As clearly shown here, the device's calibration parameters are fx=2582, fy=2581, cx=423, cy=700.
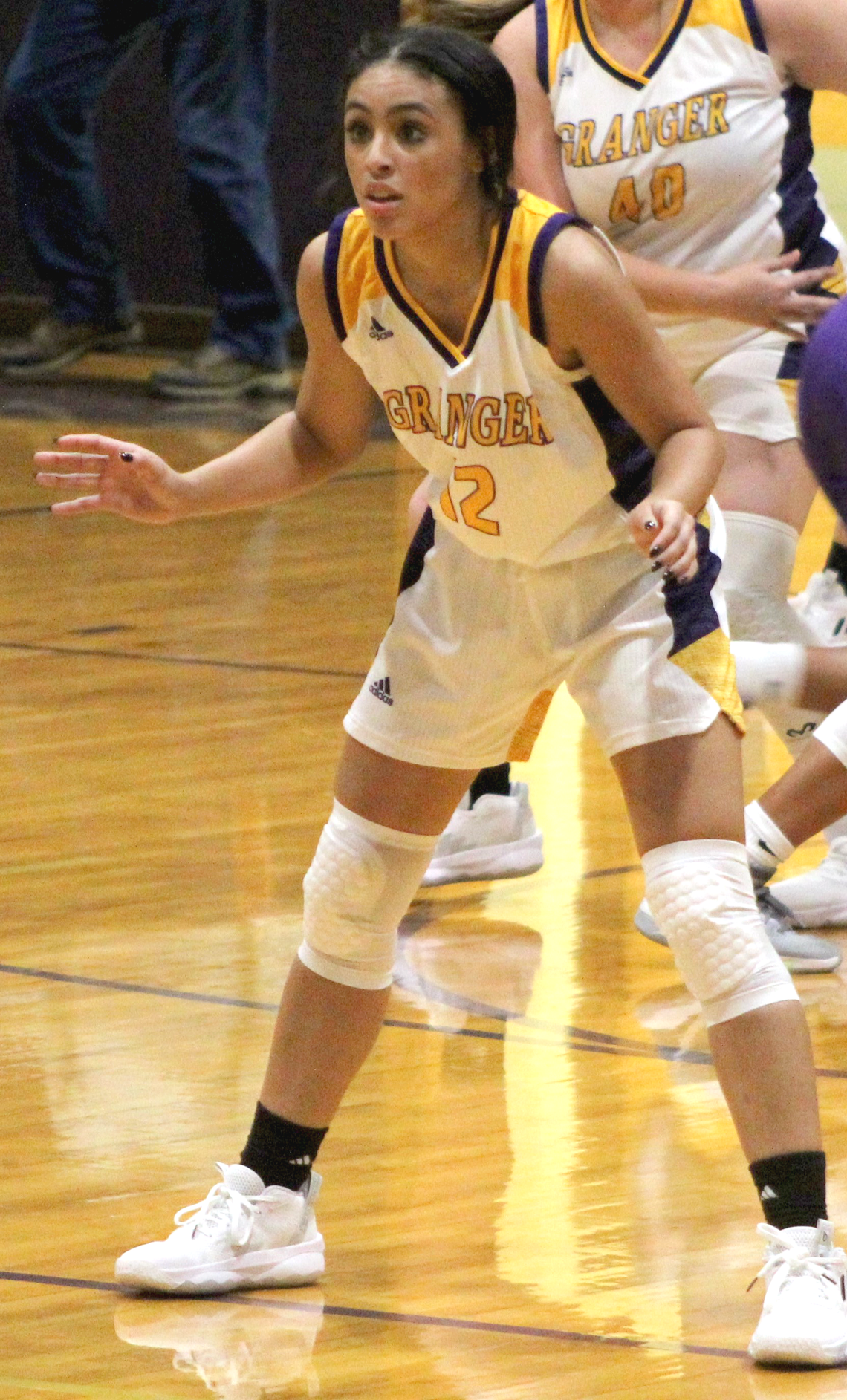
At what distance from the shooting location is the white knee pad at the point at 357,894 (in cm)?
245

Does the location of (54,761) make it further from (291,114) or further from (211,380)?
(291,114)

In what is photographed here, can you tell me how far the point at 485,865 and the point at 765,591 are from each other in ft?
1.98

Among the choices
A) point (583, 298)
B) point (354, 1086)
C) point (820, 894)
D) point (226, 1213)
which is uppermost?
point (583, 298)

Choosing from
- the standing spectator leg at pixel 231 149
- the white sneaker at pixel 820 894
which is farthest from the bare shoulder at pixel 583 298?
the standing spectator leg at pixel 231 149

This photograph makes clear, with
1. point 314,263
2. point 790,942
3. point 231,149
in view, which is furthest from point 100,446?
point 231,149

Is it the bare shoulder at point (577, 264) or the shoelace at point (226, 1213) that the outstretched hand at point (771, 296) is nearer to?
the bare shoulder at point (577, 264)

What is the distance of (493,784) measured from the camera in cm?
394

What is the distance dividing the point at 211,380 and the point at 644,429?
6008 mm

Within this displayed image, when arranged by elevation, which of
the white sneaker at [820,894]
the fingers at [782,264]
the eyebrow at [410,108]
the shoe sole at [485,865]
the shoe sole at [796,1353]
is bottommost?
the shoe sole at [485,865]

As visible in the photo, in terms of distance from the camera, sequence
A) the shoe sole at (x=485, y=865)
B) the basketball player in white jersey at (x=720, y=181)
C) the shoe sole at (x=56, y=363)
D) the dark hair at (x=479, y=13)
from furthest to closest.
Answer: the shoe sole at (x=56, y=363) → the shoe sole at (x=485, y=865) → the dark hair at (x=479, y=13) → the basketball player in white jersey at (x=720, y=181)

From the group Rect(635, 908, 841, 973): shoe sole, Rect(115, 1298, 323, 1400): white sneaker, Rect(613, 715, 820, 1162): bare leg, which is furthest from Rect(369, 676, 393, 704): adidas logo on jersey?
Rect(635, 908, 841, 973): shoe sole

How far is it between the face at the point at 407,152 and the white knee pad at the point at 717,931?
0.62 meters

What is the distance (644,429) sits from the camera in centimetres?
237

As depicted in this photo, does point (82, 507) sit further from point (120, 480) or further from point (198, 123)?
point (198, 123)
